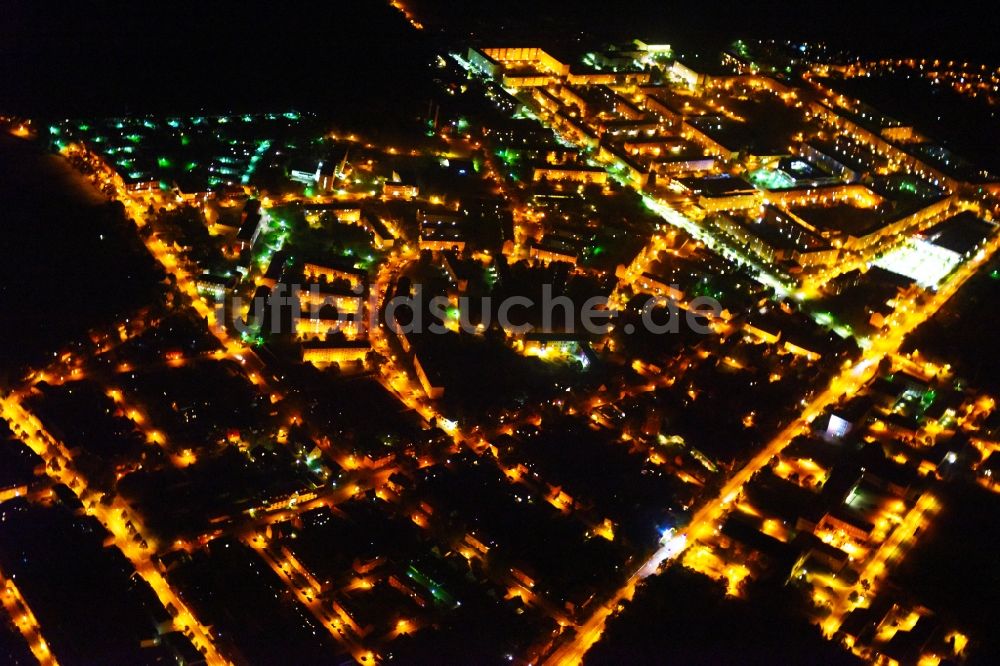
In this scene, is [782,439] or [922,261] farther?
[922,261]

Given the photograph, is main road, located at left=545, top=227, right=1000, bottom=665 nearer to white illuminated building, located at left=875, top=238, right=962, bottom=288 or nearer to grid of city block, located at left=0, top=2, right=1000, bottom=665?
grid of city block, located at left=0, top=2, right=1000, bottom=665

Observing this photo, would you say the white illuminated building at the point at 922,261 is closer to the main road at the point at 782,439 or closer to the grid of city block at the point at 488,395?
the grid of city block at the point at 488,395

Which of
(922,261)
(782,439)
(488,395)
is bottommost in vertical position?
(782,439)

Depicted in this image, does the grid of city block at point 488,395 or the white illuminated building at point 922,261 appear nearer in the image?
the grid of city block at point 488,395

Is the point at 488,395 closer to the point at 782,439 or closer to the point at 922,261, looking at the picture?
the point at 782,439

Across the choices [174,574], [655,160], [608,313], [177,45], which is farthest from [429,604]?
[177,45]

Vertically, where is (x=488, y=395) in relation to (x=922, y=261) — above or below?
below

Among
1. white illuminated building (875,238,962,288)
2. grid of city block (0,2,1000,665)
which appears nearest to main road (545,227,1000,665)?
grid of city block (0,2,1000,665)

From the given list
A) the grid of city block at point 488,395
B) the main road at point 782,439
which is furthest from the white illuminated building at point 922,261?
the main road at point 782,439

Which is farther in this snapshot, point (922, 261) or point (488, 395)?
point (922, 261)

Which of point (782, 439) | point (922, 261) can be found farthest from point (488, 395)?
point (922, 261)
